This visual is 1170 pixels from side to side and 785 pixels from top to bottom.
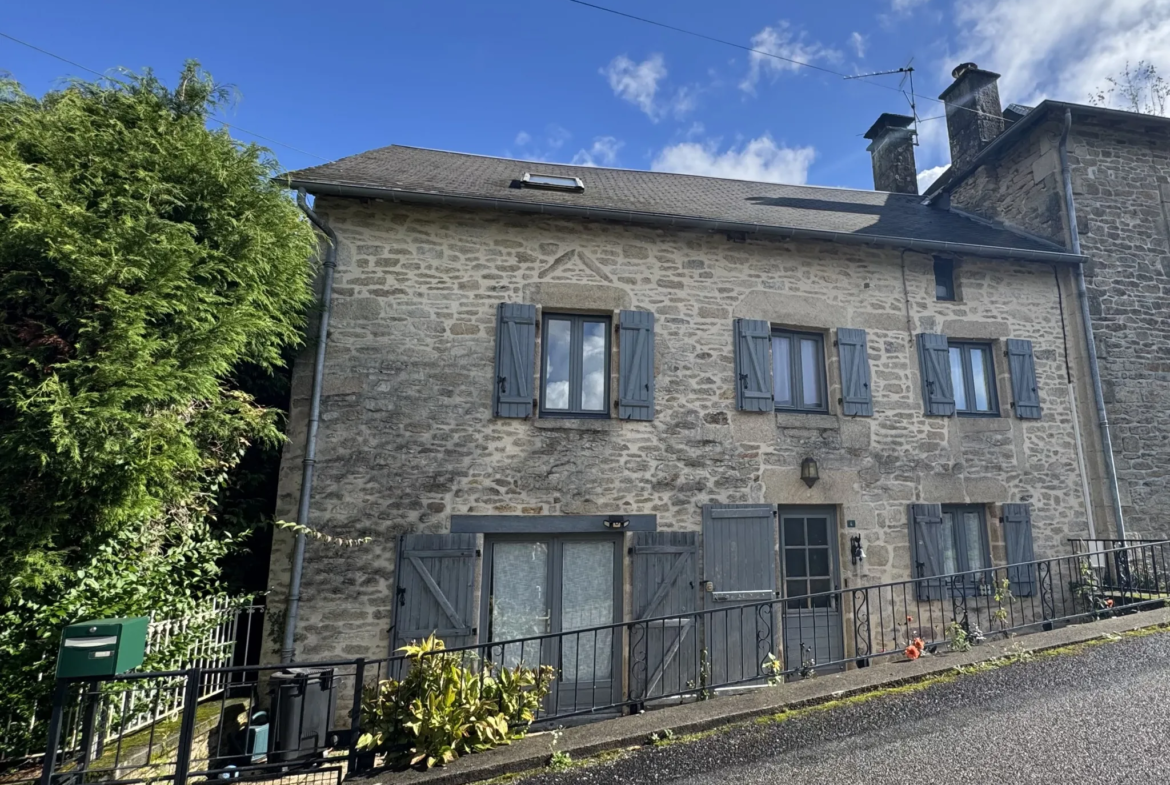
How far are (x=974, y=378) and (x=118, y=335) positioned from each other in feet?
29.4

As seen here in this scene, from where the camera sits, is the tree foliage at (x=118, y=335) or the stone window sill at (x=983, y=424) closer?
the tree foliage at (x=118, y=335)

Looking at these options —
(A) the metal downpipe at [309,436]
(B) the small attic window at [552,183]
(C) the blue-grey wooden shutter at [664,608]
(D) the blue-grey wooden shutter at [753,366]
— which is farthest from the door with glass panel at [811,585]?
(A) the metal downpipe at [309,436]

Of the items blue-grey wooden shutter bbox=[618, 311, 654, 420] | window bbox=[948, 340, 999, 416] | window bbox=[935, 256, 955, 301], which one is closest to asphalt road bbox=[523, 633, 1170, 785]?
blue-grey wooden shutter bbox=[618, 311, 654, 420]

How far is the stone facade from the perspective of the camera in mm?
7531

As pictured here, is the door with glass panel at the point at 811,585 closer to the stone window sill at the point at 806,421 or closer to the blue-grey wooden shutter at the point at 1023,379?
the stone window sill at the point at 806,421

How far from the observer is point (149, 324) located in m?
4.28

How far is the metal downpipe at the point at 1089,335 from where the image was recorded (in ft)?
23.9

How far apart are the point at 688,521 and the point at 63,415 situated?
524 cm

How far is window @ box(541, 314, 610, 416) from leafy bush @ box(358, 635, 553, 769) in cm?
277

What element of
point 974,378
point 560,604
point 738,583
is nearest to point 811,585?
point 738,583

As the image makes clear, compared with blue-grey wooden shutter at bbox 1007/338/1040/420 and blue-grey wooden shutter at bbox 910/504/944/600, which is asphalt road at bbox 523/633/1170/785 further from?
blue-grey wooden shutter at bbox 1007/338/1040/420

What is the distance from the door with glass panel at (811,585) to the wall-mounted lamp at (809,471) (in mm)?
380

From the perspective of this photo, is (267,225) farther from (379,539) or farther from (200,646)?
(200,646)

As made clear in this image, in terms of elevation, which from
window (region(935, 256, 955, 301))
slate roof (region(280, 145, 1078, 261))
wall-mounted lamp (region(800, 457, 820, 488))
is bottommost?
wall-mounted lamp (region(800, 457, 820, 488))
